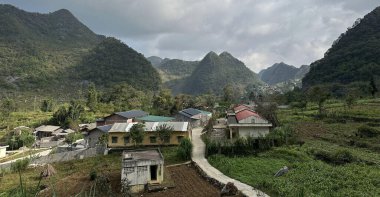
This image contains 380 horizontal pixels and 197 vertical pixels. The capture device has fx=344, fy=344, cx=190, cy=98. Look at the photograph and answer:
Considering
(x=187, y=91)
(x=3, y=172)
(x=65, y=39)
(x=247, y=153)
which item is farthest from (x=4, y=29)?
(x=247, y=153)

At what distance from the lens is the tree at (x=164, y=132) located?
1233 inches

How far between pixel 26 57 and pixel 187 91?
295 feet

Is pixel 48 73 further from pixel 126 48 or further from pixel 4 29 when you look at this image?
A: pixel 4 29

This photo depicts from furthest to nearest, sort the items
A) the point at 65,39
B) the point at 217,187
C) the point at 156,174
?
the point at 65,39 < the point at 156,174 < the point at 217,187

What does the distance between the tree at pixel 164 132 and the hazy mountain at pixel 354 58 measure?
57962 mm

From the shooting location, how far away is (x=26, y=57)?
4825 inches

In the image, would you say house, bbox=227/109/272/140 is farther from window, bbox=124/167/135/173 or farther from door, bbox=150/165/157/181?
window, bbox=124/167/135/173

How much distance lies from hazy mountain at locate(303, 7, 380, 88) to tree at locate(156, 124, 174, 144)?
57962 mm

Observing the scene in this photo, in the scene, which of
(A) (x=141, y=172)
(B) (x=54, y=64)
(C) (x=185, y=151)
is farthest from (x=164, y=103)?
(B) (x=54, y=64)

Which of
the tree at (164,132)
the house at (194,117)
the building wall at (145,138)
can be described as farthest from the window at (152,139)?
the house at (194,117)

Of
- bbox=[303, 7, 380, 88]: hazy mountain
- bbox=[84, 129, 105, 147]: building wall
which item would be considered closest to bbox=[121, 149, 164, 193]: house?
bbox=[84, 129, 105, 147]: building wall

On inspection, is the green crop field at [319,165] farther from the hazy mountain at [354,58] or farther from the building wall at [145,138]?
the hazy mountain at [354,58]

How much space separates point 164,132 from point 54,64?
105 m

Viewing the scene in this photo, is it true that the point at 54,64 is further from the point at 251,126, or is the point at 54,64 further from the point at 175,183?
the point at 175,183
